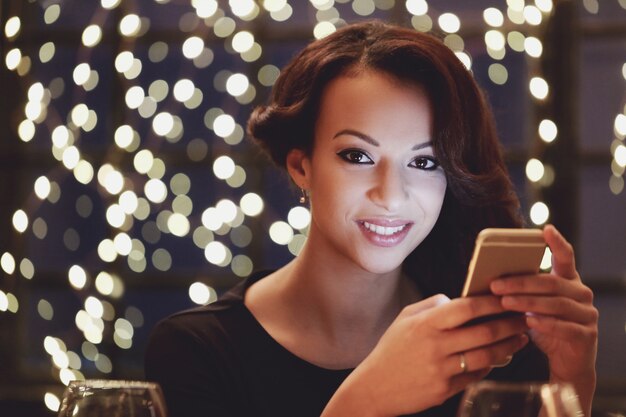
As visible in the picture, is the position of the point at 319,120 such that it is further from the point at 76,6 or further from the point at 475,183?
the point at 76,6

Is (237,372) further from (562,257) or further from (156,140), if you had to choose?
(156,140)

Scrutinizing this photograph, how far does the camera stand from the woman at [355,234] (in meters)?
1.56

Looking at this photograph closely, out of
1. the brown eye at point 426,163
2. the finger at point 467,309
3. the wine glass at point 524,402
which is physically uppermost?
the brown eye at point 426,163

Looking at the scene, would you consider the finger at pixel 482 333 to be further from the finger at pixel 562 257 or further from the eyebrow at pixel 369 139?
the eyebrow at pixel 369 139

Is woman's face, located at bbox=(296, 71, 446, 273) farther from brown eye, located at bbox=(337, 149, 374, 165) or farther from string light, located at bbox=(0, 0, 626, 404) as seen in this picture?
string light, located at bbox=(0, 0, 626, 404)

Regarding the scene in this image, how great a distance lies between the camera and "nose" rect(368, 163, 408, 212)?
1.54m

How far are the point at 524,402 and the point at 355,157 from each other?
0.91 metres

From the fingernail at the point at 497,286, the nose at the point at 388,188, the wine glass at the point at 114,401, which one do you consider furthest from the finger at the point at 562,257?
the wine glass at the point at 114,401

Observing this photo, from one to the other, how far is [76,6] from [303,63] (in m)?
2.13

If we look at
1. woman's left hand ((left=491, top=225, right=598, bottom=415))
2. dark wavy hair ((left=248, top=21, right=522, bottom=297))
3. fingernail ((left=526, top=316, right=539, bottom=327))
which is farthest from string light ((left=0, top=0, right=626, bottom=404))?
fingernail ((left=526, top=316, right=539, bottom=327))

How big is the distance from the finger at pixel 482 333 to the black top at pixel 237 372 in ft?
1.82

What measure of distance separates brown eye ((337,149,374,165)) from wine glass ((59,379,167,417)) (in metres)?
0.83

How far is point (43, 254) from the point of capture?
3570 mm

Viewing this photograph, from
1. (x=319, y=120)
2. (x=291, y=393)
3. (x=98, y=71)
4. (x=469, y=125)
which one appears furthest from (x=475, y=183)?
(x=98, y=71)
